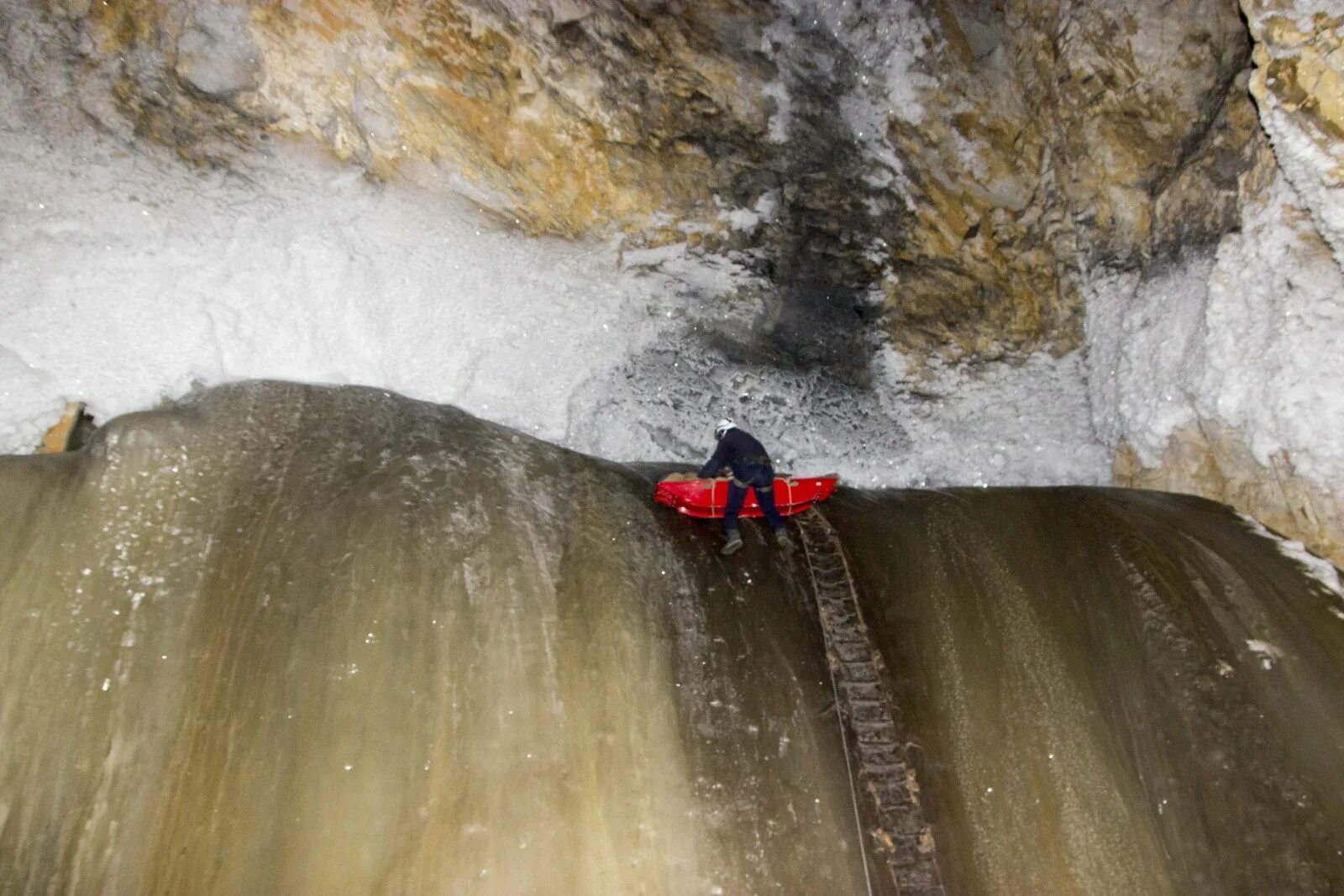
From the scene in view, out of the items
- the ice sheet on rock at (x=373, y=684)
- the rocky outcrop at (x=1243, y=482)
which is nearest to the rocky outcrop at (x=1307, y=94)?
the rocky outcrop at (x=1243, y=482)

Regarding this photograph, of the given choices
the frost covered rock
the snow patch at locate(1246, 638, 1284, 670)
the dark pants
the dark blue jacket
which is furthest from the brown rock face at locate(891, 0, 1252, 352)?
the frost covered rock

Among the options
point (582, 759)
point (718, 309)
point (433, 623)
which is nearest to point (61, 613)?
point (433, 623)

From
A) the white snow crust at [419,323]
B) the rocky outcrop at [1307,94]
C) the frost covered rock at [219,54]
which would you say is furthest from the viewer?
the frost covered rock at [219,54]

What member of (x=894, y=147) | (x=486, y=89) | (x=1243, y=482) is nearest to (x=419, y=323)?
(x=486, y=89)

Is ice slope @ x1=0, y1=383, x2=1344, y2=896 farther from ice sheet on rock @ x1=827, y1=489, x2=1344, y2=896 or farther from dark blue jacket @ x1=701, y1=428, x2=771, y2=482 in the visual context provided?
dark blue jacket @ x1=701, y1=428, x2=771, y2=482

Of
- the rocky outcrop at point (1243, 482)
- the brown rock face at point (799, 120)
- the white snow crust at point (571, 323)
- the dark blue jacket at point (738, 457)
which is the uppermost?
the brown rock face at point (799, 120)

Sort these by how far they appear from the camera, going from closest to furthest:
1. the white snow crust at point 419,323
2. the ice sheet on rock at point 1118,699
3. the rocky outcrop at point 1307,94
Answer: the ice sheet on rock at point 1118,699 < the rocky outcrop at point 1307,94 < the white snow crust at point 419,323

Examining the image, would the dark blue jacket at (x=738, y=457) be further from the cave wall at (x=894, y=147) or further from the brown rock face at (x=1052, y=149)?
the brown rock face at (x=1052, y=149)

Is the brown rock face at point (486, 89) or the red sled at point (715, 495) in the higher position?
the brown rock face at point (486, 89)
